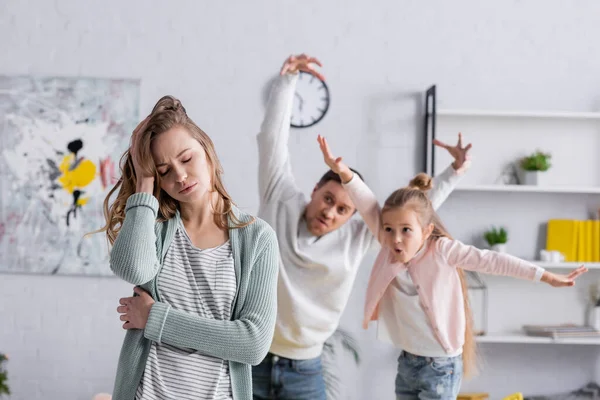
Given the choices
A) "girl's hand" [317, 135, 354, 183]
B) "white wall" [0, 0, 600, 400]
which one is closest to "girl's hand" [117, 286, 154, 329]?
"girl's hand" [317, 135, 354, 183]

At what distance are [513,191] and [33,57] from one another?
2526mm

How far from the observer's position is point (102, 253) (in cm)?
369

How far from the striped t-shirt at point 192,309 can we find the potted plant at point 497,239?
253cm

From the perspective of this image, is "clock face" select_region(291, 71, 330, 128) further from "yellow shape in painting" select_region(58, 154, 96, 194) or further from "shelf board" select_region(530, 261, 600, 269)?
"shelf board" select_region(530, 261, 600, 269)

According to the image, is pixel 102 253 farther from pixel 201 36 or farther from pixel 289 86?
pixel 289 86

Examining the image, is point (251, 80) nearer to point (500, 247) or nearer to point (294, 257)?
point (500, 247)

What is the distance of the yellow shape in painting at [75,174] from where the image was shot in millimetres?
→ 3693

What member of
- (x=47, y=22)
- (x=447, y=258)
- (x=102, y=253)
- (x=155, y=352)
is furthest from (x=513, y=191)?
(x=155, y=352)

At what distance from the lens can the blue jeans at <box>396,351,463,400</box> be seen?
6.95 feet

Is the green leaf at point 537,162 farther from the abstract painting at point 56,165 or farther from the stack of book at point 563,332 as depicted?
the abstract painting at point 56,165

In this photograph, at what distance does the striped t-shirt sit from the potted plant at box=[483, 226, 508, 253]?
253 centimetres

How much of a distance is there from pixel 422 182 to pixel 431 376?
614 millimetres

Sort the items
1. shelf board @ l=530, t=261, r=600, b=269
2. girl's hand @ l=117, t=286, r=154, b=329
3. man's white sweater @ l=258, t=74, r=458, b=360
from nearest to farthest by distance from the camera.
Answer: girl's hand @ l=117, t=286, r=154, b=329 → man's white sweater @ l=258, t=74, r=458, b=360 → shelf board @ l=530, t=261, r=600, b=269

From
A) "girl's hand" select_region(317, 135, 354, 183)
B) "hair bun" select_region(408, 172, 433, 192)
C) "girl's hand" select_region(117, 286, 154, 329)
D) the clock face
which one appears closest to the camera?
"girl's hand" select_region(117, 286, 154, 329)
